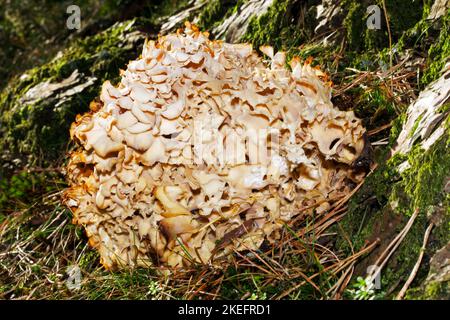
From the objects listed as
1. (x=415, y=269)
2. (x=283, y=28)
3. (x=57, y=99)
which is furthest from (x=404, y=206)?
(x=57, y=99)

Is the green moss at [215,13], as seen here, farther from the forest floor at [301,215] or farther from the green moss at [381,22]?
the green moss at [381,22]

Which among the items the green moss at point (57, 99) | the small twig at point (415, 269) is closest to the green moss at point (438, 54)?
the small twig at point (415, 269)

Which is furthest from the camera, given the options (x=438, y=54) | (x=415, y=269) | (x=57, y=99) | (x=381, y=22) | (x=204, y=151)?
(x=57, y=99)

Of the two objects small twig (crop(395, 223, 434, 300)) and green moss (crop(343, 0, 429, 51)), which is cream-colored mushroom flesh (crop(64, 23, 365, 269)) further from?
green moss (crop(343, 0, 429, 51))

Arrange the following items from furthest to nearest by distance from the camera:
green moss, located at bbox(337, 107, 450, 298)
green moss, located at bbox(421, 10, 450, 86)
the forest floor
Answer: green moss, located at bbox(421, 10, 450, 86), the forest floor, green moss, located at bbox(337, 107, 450, 298)

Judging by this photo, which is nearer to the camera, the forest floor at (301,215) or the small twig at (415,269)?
the small twig at (415,269)

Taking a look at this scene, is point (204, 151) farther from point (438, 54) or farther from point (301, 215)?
point (438, 54)

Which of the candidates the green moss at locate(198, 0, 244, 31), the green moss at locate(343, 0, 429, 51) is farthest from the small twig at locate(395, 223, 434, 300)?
the green moss at locate(198, 0, 244, 31)

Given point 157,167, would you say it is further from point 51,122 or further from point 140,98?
point 51,122
